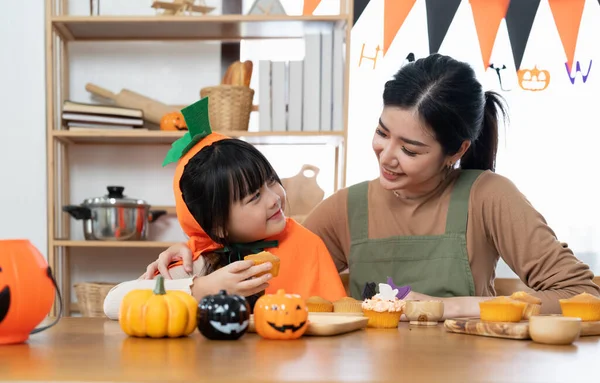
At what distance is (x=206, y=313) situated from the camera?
87cm

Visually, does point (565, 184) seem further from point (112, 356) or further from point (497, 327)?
point (112, 356)

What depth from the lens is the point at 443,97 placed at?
5.23 feet

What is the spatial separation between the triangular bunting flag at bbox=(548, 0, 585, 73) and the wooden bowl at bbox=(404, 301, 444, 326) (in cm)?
259

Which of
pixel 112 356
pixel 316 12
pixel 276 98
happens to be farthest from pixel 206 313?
pixel 316 12

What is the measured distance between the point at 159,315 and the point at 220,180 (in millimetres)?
576

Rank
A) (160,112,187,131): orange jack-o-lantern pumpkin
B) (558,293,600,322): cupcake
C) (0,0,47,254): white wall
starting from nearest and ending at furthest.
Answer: (558,293,600,322): cupcake < (160,112,187,131): orange jack-o-lantern pumpkin < (0,0,47,254): white wall

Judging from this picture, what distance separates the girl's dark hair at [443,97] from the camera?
1.58 meters

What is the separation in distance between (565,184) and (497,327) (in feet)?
8.65

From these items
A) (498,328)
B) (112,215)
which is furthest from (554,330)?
(112,215)

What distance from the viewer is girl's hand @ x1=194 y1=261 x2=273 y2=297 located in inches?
43.6

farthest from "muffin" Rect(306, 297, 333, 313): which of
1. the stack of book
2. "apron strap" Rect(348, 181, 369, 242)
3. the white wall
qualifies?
the white wall

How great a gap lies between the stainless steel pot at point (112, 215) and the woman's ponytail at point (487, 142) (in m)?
1.60

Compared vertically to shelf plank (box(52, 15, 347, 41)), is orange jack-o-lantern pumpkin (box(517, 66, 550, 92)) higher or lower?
lower

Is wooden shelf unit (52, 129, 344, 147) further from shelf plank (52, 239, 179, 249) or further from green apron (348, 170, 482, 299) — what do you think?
green apron (348, 170, 482, 299)
